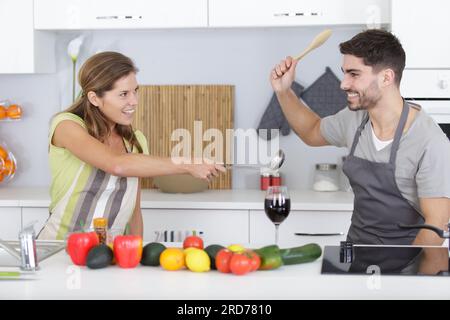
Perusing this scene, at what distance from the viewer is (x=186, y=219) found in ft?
13.2

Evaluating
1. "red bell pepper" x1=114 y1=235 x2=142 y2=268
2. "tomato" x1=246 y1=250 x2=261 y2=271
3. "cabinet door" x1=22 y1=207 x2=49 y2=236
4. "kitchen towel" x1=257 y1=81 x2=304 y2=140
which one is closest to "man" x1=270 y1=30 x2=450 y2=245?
"tomato" x1=246 y1=250 x2=261 y2=271

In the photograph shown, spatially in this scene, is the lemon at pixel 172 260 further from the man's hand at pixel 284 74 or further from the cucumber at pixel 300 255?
the man's hand at pixel 284 74

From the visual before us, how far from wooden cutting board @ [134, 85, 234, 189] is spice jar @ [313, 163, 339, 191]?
1.89 feet

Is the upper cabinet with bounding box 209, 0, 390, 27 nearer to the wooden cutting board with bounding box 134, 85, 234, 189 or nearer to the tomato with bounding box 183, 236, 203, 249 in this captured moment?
the wooden cutting board with bounding box 134, 85, 234, 189

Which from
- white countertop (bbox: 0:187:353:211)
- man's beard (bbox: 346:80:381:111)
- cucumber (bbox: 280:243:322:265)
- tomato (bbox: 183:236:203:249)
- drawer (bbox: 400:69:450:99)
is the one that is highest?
drawer (bbox: 400:69:450:99)

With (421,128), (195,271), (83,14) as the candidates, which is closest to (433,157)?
(421,128)

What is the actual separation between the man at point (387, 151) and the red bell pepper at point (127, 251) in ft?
3.47

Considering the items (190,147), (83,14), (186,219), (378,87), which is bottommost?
(186,219)

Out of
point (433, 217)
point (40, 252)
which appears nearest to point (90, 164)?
point (40, 252)

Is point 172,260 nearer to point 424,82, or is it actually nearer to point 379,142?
point 379,142

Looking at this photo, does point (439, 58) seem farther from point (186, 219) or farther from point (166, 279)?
point (166, 279)

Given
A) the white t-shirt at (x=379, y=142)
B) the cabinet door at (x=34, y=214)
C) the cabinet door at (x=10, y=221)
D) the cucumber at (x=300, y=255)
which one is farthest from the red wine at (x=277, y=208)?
the cabinet door at (x=10, y=221)

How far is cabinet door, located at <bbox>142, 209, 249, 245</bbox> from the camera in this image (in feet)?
13.1
